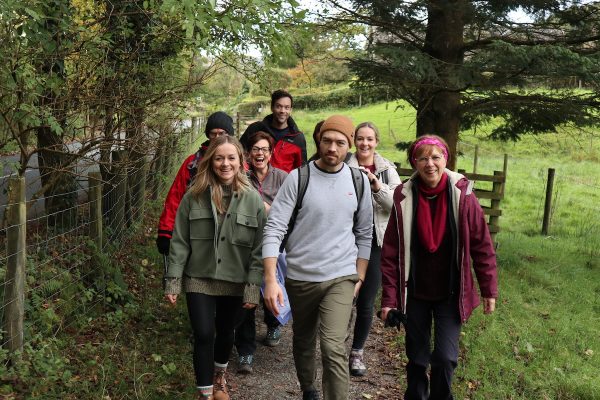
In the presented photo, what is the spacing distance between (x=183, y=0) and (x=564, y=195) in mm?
15542

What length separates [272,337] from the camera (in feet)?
18.9

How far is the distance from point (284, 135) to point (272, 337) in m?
2.02

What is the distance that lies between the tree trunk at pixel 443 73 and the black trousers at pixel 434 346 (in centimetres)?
427

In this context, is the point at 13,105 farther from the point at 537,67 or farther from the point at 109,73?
the point at 537,67

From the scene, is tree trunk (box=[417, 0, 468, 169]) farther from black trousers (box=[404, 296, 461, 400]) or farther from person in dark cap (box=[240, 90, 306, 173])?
black trousers (box=[404, 296, 461, 400])

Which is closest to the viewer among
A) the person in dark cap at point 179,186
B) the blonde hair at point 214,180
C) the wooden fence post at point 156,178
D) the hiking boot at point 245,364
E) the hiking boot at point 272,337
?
the blonde hair at point 214,180

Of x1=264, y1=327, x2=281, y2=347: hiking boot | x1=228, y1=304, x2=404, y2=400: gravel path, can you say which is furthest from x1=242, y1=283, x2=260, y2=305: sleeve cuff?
x1=264, y1=327, x2=281, y2=347: hiking boot

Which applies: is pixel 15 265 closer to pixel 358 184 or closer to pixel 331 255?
pixel 331 255

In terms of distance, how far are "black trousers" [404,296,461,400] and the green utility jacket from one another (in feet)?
3.61

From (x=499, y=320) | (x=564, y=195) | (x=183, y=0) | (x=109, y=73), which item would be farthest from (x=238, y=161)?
(x=564, y=195)

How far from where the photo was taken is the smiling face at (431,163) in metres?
3.75

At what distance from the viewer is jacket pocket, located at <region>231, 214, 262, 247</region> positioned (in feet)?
13.4

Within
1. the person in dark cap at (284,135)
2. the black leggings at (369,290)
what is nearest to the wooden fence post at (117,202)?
the person in dark cap at (284,135)

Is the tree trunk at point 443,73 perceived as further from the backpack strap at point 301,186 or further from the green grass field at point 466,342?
the backpack strap at point 301,186
